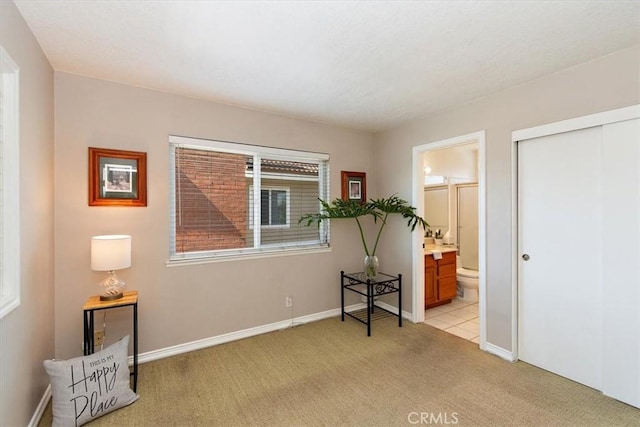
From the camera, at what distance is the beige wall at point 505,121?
2.16m

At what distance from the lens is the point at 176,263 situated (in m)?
2.89

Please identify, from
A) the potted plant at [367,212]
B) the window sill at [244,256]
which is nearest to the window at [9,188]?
the window sill at [244,256]

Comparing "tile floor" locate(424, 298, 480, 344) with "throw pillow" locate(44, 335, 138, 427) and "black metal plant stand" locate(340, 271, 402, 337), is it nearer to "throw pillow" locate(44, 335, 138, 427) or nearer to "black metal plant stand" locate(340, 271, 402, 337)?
"black metal plant stand" locate(340, 271, 402, 337)

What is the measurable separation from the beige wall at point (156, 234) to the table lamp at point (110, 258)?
0.92 feet

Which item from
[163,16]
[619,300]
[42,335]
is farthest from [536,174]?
[42,335]

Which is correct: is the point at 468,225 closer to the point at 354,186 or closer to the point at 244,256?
the point at 354,186

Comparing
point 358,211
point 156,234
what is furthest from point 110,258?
point 358,211

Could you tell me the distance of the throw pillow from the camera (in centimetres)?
187

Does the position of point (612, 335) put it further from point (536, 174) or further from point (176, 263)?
point (176, 263)

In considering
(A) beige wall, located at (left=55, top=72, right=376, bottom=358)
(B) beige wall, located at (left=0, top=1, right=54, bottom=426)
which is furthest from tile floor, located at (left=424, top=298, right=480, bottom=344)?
(B) beige wall, located at (left=0, top=1, right=54, bottom=426)

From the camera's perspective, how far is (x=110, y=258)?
2.26 metres

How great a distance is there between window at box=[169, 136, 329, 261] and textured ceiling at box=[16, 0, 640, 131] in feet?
2.14

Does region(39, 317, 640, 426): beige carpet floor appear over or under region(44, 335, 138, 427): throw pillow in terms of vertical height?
under

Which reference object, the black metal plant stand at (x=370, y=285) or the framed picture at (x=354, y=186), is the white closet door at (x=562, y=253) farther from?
the framed picture at (x=354, y=186)
